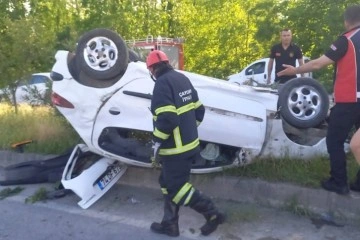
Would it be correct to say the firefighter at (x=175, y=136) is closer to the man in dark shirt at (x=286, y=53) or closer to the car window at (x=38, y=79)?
the man in dark shirt at (x=286, y=53)

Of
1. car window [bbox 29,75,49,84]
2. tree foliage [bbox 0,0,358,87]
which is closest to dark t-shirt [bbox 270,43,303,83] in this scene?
tree foliage [bbox 0,0,358,87]

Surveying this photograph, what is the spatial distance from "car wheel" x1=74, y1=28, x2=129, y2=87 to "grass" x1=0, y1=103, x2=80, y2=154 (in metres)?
2.05

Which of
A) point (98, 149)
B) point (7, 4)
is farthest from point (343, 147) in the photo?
point (7, 4)

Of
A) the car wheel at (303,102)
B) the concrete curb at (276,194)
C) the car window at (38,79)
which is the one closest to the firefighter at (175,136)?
the concrete curb at (276,194)

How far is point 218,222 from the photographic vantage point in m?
5.20

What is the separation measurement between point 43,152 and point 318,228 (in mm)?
4083

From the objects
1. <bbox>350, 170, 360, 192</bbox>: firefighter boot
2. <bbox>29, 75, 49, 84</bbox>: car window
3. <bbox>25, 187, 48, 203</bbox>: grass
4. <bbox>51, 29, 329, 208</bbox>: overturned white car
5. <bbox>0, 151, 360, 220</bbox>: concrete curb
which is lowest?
<bbox>25, 187, 48, 203</bbox>: grass

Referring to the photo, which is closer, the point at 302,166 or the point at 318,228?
the point at 318,228

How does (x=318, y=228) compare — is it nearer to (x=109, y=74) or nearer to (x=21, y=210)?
(x=109, y=74)

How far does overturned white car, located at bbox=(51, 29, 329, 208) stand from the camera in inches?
226

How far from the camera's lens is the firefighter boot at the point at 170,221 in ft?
17.0

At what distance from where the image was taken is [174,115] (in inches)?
190

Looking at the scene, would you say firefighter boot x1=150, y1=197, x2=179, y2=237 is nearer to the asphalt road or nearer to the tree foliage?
the asphalt road

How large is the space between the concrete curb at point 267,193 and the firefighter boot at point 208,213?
2.56 feet
